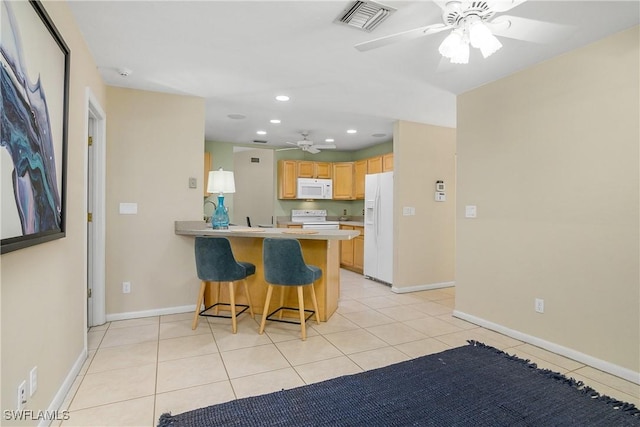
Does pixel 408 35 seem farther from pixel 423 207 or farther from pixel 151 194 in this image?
pixel 423 207

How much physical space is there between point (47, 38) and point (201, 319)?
2658mm

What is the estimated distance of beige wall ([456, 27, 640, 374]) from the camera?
2.39m

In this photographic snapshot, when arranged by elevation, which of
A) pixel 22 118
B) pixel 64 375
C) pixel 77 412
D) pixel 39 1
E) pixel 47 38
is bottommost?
pixel 77 412

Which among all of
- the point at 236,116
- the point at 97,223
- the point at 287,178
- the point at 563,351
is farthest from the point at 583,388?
the point at 287,178

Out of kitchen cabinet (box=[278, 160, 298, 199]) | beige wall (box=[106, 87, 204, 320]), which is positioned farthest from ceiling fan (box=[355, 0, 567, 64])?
kitchen cabinet (box=[278, 160, 298, 199])

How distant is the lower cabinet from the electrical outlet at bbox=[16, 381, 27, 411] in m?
4.88

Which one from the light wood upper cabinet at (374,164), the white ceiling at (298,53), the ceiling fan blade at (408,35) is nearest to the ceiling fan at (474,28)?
the ceiling fan blade at (408,35)

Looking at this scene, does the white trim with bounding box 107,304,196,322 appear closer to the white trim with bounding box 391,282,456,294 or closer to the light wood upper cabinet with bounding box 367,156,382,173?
the white trim with bounding box 391,282,456,294

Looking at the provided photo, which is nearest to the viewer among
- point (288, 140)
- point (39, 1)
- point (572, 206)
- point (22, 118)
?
point (22, 118)

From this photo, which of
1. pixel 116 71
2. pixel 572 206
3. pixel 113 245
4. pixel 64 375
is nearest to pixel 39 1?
pixel 116 71

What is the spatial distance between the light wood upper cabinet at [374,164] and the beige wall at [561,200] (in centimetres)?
252

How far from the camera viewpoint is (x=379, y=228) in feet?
17.0

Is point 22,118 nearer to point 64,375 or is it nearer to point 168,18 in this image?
point 168,18

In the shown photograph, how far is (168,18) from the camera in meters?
2.21
